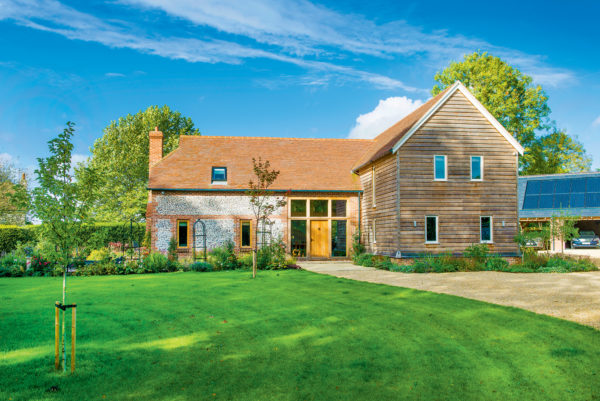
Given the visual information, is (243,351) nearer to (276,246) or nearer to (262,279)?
(262,279)

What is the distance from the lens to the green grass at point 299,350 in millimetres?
5238

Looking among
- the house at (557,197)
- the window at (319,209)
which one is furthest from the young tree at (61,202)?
the house at (557,197)

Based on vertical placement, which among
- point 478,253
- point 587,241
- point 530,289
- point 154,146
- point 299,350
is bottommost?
point 530,289

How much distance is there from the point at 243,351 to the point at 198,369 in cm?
90

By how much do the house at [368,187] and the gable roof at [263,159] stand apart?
0.06 m

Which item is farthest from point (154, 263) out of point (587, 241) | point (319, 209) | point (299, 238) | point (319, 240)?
point (587, 241)

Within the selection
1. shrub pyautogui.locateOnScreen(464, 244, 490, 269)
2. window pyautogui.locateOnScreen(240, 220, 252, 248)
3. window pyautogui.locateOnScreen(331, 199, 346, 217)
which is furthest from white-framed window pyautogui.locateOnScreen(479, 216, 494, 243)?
window pyautogui.locateOnScreen(240, 220, 252, 248)

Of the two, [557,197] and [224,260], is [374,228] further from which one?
[557,197]

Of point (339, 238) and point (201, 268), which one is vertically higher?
point (339, 238)

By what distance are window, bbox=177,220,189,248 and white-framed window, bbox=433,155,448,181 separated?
526 inches

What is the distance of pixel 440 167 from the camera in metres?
21.1

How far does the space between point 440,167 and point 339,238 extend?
10127 mm

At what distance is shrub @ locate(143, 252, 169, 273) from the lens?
60.6ft

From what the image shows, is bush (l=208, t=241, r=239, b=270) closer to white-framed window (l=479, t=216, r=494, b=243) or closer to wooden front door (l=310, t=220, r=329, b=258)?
wooden front door (l=310, t=220, r=329, b=258)
